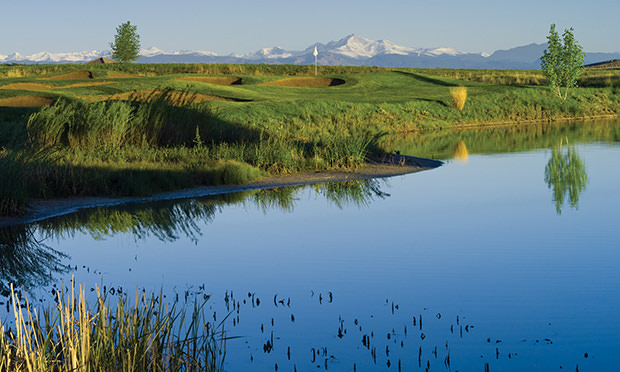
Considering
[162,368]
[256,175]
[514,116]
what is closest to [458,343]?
[162,368]

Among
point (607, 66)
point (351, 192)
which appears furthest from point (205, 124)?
point (607, 66)

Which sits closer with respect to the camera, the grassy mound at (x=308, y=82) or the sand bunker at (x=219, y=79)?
the sand bunker at (x=219, y=79)

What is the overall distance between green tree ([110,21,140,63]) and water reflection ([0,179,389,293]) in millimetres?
83817

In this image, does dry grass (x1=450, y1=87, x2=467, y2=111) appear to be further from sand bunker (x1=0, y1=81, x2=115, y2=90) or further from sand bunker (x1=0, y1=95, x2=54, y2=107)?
sand bunker (x1=0, y1=95, x2=54, y2=107)

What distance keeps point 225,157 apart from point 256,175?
55.7 inches

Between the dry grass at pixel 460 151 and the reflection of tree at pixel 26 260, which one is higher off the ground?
the reflection of tree at pixel 26 260

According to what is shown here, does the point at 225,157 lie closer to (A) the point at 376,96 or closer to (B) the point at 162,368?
(B) the point at 162,368

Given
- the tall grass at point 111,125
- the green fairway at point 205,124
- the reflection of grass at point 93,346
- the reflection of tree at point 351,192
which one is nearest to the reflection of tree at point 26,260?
the green fairway at point 205,124

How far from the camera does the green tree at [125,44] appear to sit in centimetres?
9731

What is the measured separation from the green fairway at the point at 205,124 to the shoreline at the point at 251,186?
0.29 metres

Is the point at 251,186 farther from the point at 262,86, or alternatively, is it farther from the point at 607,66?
the point at 607,66

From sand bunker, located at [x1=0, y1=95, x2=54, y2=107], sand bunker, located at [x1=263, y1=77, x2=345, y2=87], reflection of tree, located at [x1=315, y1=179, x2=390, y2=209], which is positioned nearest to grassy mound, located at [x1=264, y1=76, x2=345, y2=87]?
sand bunker, located at [x1=263, y1=77, x2=345, y2=87]

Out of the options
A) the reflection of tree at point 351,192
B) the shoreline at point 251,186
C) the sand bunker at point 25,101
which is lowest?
the reflection of tree at point 351,192

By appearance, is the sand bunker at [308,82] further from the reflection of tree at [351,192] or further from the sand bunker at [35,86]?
the reflection of tree at [351,192]
